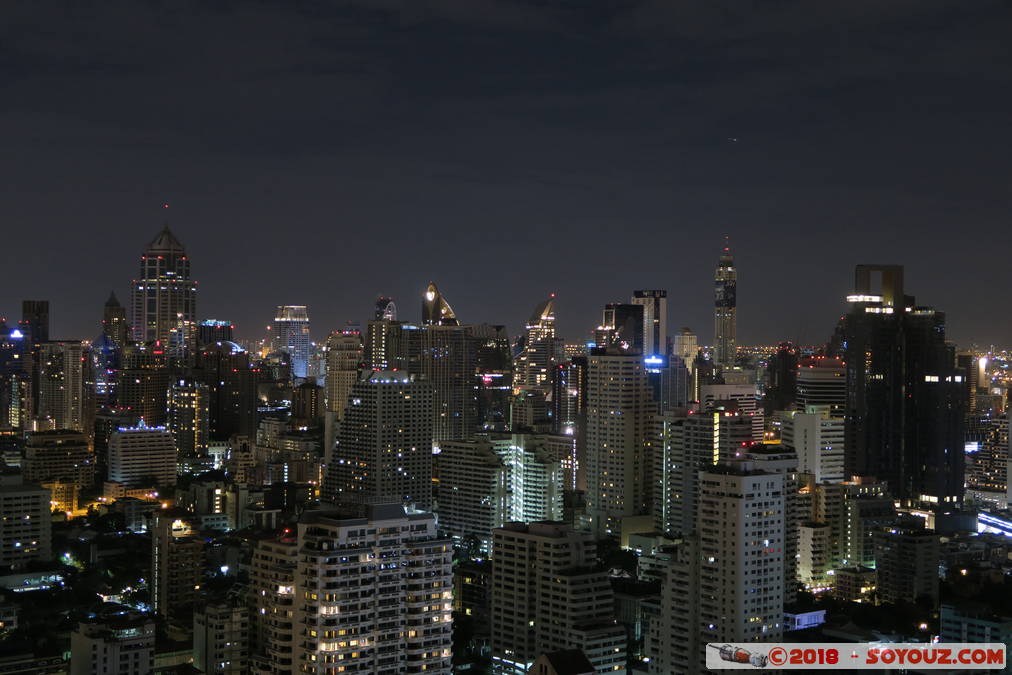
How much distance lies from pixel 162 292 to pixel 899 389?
26620mm

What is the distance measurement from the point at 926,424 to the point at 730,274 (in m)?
8.62

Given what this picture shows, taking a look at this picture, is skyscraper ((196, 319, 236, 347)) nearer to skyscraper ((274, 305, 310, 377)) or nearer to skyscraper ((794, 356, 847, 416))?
skyscraper ((274, 305, 310, 377))

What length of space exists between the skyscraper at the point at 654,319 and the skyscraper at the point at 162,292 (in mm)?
19977

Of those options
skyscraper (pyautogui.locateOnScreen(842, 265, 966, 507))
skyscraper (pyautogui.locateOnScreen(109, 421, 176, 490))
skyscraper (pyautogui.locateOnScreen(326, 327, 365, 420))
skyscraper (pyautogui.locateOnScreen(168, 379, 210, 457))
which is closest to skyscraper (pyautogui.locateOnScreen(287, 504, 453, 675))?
skyscraper (pyautogui.locateOnScreen(842, 265, 966, 507))

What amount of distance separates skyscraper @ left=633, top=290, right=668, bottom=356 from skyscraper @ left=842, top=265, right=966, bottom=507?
423 centimetres

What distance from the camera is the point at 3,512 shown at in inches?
708

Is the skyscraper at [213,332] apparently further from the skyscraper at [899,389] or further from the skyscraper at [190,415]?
the skyscraper at [899,389]

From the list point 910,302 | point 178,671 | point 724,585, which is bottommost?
point 178,671

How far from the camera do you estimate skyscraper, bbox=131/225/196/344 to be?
4003 centimetres

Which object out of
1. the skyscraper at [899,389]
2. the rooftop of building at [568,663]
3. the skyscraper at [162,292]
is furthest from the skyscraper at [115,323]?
the rooftop of building at [568,663]

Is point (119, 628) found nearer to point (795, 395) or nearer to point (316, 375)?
point (795, 395)

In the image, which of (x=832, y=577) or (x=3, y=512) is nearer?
(x=832, y=577)

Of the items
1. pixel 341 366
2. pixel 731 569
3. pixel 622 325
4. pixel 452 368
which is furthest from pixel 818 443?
pixel 341 366

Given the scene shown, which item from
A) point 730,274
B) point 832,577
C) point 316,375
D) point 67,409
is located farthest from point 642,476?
point 316,375
